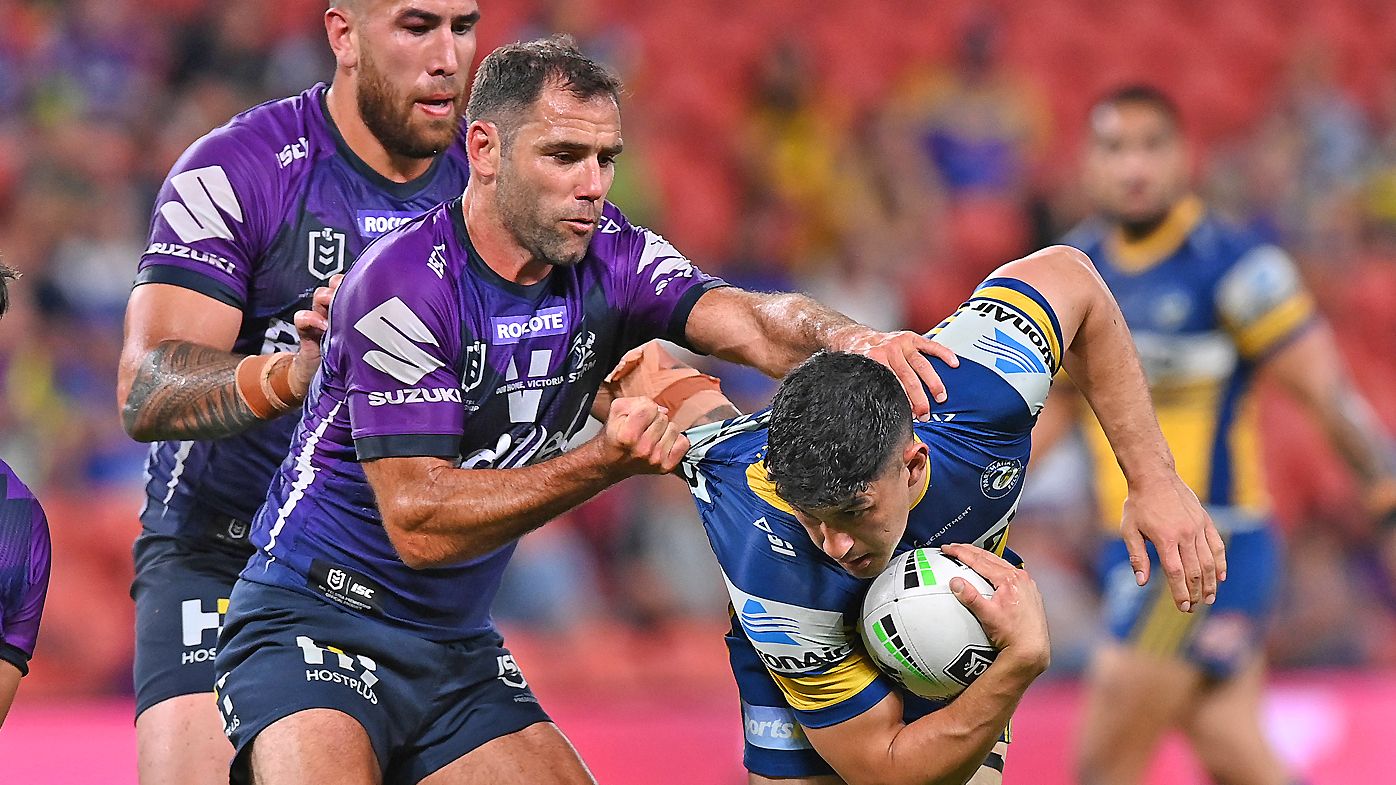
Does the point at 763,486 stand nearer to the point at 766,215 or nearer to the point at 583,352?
the point at 583,352

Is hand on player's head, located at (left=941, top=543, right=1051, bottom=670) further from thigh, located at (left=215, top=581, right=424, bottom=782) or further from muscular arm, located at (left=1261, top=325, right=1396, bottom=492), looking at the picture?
muscular arm, located at (left=1261, top=325, right=1396, bottom=492)

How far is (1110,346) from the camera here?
4.15 metres

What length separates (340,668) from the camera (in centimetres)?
378

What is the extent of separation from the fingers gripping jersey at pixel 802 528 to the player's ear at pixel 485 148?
0.81 meters

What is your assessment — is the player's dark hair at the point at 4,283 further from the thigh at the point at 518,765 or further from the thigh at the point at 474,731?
the thigh at the point at 518,765

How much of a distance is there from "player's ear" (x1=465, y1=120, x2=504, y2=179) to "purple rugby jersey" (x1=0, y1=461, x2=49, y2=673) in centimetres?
124

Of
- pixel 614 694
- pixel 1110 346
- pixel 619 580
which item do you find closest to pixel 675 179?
pixel 619 580

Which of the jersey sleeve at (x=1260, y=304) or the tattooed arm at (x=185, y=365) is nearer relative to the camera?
the tattooed arm at (x=185, y=365)

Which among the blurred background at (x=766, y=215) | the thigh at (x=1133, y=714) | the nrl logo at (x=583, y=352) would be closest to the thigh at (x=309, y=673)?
the nrl logo at (x=583, y=352)

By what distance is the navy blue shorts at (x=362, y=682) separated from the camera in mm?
3713

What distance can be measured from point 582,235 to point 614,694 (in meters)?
4.69

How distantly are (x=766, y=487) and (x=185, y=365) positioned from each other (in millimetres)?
1400

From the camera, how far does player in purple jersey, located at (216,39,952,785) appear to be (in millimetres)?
3574

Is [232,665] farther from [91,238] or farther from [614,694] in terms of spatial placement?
[91,238]
